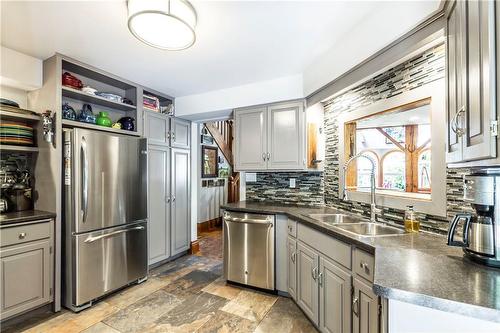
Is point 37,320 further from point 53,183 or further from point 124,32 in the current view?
point 124,32

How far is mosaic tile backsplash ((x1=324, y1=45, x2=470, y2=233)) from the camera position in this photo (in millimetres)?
1498

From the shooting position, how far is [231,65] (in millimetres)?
2535

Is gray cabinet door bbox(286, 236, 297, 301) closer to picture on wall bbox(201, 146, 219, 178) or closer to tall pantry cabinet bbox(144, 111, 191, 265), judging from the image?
tall pantry cabinet bbox(144, 111, 191, 265)

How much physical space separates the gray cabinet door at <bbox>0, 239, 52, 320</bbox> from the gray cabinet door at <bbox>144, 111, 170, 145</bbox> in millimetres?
1543

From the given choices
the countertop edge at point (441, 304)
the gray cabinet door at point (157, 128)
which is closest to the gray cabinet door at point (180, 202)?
the gray cabinet door at point (157, 128)

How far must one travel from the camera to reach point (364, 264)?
1.42 meters

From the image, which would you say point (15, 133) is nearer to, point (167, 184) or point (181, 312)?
point (167, 184)

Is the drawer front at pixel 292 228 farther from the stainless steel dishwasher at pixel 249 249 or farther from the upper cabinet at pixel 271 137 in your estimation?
the upper cabinet at pixel 271 137

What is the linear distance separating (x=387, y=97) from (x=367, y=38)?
515 millimetres

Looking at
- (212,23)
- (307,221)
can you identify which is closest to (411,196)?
(307,221)

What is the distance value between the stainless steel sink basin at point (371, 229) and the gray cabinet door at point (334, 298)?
12.4 inches

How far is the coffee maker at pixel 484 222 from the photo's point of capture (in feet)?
3.35

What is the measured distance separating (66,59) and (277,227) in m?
2.63

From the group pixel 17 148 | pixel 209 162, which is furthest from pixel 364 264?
pixel 209 162
